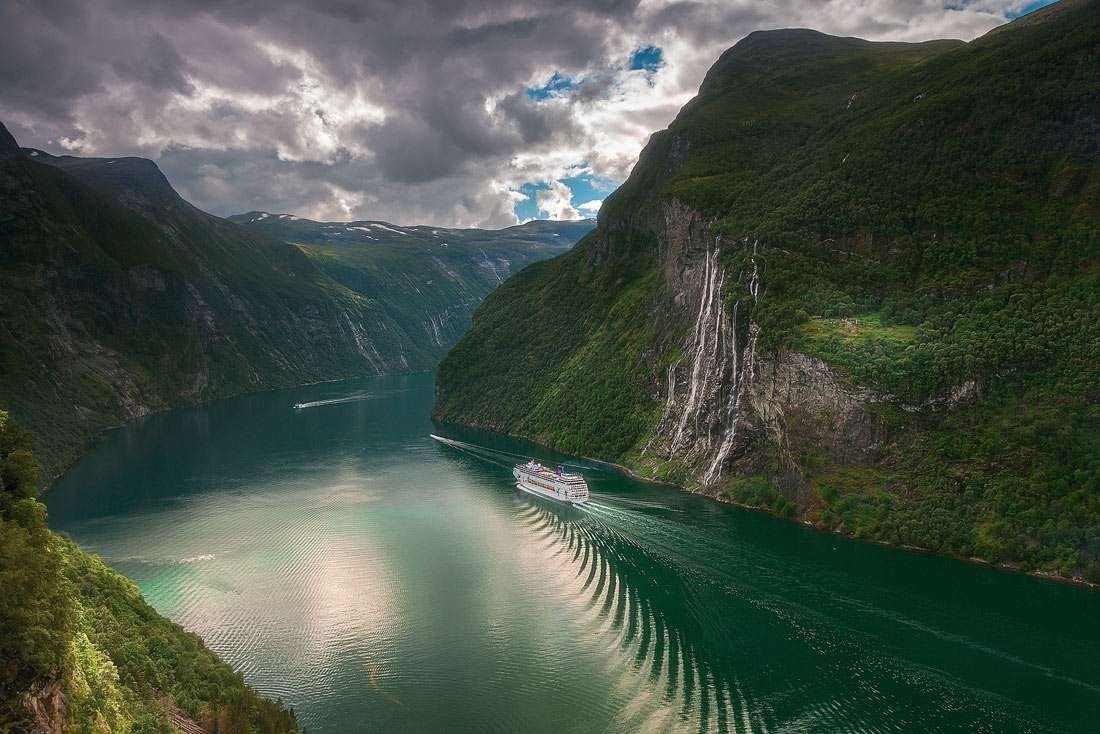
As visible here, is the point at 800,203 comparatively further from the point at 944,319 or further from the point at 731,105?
the point at 731,105

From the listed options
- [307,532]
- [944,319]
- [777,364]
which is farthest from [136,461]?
[944,319]

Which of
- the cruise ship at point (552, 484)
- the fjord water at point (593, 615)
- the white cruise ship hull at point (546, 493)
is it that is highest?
the cruise ship at point (552, 484)

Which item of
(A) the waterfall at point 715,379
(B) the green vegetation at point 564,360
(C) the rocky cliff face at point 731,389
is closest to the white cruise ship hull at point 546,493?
(C) the rocky cliff face at point 731,389

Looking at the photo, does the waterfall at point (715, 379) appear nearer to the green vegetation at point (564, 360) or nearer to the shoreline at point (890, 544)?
the shoreline at point (890, 544)

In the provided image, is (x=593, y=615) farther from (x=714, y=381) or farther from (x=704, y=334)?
(x=704, y=334)

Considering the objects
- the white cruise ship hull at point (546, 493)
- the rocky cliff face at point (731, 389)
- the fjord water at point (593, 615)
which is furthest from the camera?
the white cruise ship hull at point (546, 493)
